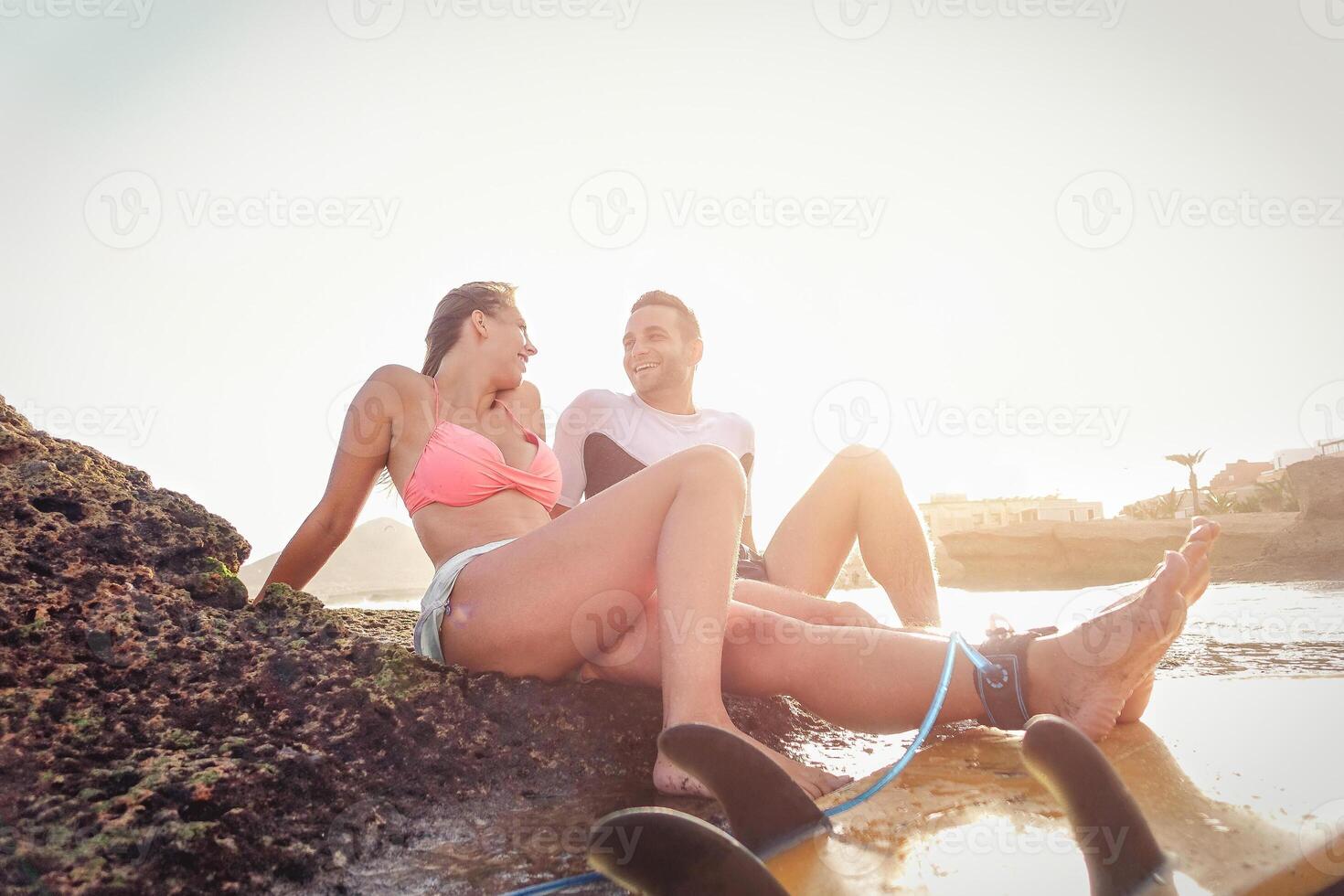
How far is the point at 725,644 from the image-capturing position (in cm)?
195

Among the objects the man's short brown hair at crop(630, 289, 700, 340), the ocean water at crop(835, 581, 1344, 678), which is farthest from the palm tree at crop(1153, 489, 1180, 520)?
the man's short brown hair at crop(630, 289, 700, 340)

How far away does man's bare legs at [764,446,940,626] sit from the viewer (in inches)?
108

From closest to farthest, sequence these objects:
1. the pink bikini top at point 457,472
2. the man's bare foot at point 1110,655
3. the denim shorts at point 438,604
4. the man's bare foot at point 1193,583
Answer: the man's bare foot at point 1110,655, the man's bare foot at point 1193,583, the denim shorts at point 438,604, the pink bikini top at point 457,472

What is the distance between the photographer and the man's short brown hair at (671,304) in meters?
3.74

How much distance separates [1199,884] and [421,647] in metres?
1.68

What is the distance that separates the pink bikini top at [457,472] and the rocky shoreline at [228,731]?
420 mm

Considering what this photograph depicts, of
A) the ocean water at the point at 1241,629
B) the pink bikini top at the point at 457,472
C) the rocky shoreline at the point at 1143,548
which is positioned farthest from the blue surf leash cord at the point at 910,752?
the rocky shoreline at the point at 1143,548

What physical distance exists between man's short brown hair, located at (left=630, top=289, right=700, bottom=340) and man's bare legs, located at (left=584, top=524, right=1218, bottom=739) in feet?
6.69

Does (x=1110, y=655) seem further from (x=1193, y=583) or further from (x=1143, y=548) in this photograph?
(x=1143, y=548)

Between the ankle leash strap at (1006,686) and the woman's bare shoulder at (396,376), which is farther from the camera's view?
the woman's bare shoulder at (396,376)

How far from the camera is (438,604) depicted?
6.32ft

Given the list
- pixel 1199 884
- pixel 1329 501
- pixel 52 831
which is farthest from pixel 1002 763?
pixel 1329 501

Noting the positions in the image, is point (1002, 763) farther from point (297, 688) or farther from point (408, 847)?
point (297, 688)

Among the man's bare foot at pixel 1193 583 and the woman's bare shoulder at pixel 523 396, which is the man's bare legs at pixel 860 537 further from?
the woman's bare shoulder at pixel 523 396
